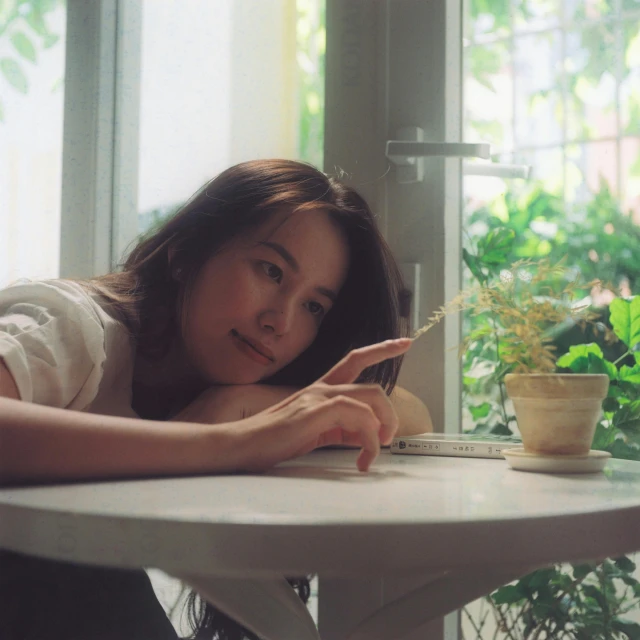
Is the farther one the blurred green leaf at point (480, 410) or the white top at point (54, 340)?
the blurred green leaf at point (480, 410)

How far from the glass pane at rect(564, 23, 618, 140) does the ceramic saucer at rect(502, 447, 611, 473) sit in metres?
0.53

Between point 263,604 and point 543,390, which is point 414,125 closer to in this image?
point 543,390

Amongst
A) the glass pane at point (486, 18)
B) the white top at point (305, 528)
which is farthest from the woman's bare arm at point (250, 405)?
the glass pane at point (486, 18)

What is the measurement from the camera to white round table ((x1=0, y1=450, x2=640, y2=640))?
383 millimetres

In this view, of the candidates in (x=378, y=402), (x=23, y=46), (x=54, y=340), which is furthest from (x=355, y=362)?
(x=23, y=46)

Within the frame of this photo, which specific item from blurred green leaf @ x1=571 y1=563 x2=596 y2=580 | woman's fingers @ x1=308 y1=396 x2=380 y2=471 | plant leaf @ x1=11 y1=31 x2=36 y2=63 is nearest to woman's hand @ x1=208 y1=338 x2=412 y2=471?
woman's fingers @ x1=308 y1=396 x2=380 y2=471

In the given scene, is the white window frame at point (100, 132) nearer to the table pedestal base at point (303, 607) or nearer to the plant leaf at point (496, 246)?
the plant leaf at point (496, 246)

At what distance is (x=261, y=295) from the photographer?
3.03ft

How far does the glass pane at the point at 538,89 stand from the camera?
102cm

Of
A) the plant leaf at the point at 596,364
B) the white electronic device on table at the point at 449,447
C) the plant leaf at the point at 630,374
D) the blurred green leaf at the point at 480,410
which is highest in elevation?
the plant leaf at the point at 596,364

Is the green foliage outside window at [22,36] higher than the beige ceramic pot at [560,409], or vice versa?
the green foliage outside window at [22,36]

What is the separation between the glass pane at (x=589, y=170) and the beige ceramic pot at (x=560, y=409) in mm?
444

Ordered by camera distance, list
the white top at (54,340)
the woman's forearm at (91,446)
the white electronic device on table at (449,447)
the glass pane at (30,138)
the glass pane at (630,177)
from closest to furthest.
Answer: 1. the woman's forearm at (91,446)
2. the white top at (54,340)
3. the white electronic device on table at (449,447)
4. the glass pane at (30,138)
5. the glass pane at (630,177)

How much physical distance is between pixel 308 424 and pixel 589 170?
2.10 ft
